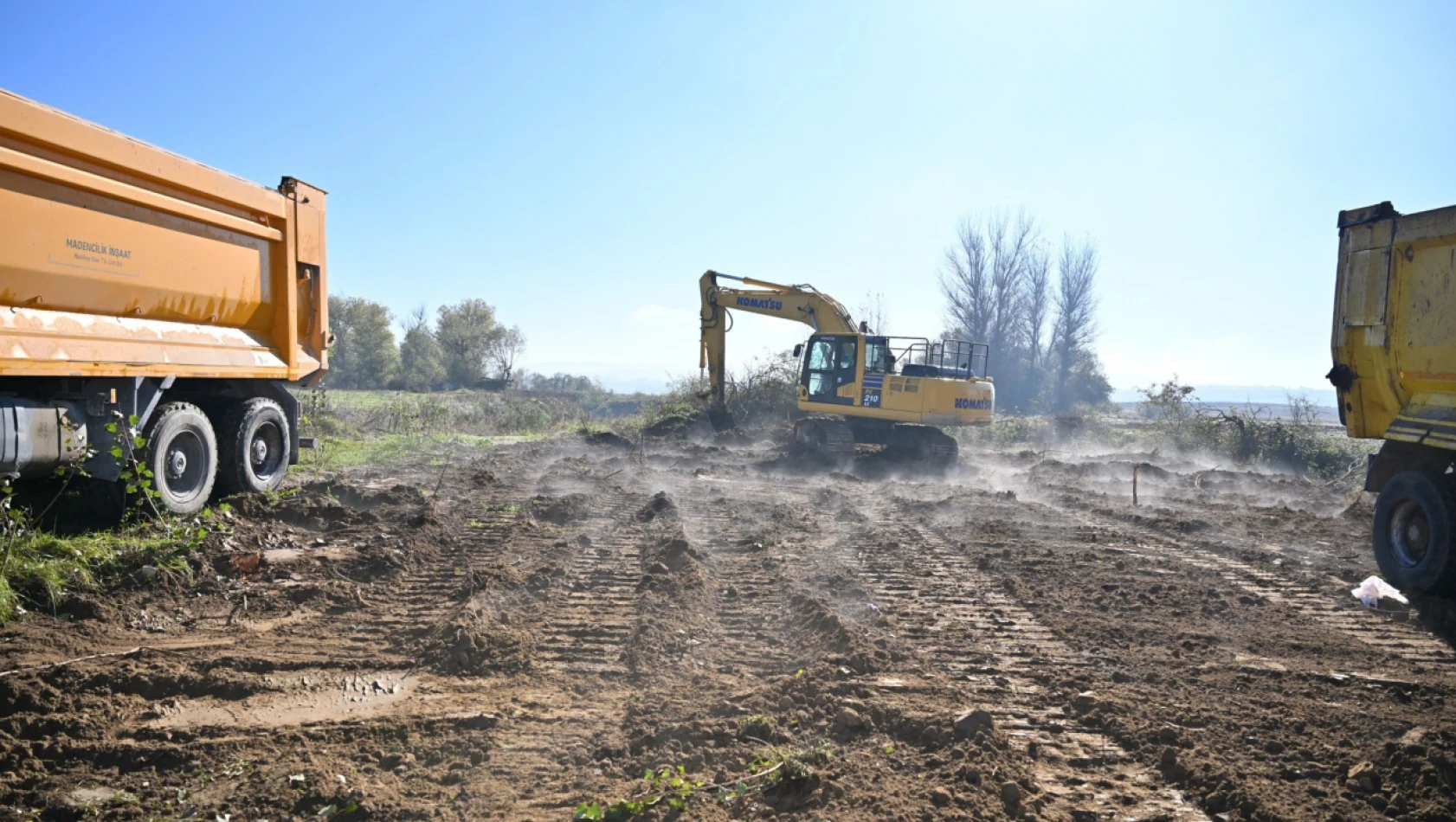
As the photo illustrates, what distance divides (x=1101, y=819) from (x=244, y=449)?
321 inches

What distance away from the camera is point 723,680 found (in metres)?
4.37

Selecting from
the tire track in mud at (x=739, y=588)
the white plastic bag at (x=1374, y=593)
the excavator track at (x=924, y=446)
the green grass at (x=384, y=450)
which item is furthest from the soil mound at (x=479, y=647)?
the excavator track at (x=924, y=446)

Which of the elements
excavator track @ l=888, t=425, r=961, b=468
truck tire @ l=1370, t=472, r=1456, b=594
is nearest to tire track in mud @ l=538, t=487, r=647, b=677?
truck tire @ l=1370, t=472, r=1456, b=594

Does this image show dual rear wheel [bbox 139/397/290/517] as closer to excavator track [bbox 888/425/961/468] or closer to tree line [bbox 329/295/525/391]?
excavator track [bbox 888/425/961/468]

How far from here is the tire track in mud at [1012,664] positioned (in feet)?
11.0

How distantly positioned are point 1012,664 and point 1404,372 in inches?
182

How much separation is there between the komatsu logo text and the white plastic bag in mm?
12974

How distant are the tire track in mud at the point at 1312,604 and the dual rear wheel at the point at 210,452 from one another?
860 cm

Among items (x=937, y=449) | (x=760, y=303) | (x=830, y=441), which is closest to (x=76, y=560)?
(x=830, y=441)

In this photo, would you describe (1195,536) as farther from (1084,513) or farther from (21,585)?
(21,585)

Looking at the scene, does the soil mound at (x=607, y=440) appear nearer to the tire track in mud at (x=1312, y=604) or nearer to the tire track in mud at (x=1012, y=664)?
the tire track in mud at (x=1012, y=664)

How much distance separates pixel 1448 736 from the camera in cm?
391

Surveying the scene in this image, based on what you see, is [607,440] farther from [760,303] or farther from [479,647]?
[479,647]

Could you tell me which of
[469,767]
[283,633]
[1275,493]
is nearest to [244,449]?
[283,633]
